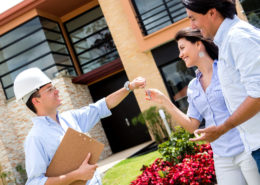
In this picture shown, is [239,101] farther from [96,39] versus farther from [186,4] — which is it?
[96,39]

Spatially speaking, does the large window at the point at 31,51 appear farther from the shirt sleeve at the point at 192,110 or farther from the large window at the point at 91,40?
the shirt sleeve at the point at 192,110

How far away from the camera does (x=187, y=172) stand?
380 centimetres

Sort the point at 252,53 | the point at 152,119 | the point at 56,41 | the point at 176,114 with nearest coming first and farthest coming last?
1. the point at 252,53
2. the point at 176,114
3. the point at 152,119
4. the point at 56,41

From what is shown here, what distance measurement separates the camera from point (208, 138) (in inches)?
64.6

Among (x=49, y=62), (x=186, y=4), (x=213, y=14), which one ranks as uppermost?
(x=49, y=62)

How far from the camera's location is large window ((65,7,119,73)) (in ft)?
44.9

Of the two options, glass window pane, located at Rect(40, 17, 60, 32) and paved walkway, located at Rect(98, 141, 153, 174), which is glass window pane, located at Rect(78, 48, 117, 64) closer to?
glass window pane, located at Rect(40, 17, 60, 32)

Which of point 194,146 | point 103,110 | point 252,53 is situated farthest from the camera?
point 194,146

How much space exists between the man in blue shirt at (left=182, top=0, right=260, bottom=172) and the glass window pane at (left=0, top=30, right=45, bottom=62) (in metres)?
12.1

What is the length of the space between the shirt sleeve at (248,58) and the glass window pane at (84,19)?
13167 mm

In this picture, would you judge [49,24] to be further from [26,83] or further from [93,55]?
[26,83]

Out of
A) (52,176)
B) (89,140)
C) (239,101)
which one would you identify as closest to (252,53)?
(239,101)

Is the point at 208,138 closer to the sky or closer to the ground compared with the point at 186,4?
closer to the ground

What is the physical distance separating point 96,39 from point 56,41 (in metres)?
1.87
